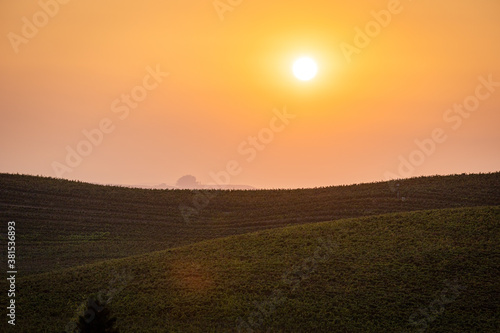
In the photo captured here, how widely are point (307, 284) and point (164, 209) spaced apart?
3004cm

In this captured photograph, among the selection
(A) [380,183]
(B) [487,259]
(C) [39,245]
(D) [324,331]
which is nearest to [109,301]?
(D) [324,331]

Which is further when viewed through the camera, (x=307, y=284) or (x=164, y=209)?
(x=164, y=209)

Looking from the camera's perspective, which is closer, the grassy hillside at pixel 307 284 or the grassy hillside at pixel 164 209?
the grassy hillside at pixel 307 284

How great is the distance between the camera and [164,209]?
62.9m

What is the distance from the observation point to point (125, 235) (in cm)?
5431

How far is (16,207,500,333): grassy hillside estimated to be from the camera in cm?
3105

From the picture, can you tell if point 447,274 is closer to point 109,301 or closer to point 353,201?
point 109,301

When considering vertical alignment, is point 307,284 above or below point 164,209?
below

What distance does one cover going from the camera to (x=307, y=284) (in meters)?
→ 36.0

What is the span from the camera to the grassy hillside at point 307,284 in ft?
102

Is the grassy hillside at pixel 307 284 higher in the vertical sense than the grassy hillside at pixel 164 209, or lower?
lower

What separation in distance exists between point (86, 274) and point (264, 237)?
1458 centimetres

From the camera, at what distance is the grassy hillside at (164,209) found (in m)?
51.2

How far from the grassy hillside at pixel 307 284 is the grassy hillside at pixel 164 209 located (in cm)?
887
